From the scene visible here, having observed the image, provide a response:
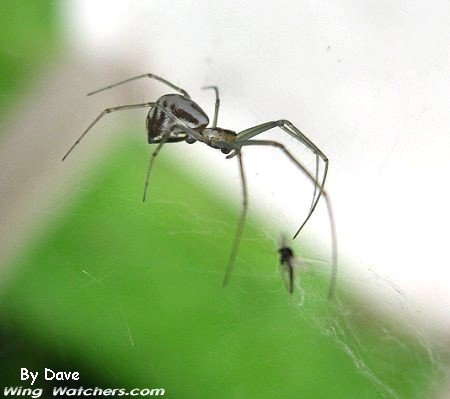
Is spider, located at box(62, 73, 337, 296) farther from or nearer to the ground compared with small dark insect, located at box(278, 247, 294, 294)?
farther from the ground

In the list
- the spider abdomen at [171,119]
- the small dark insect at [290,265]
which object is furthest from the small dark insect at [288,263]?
the spider abdomen at [171,119]

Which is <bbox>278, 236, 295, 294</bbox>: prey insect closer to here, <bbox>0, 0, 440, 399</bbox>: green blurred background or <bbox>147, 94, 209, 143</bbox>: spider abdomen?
<bbox>0, 0, 440, 399</bbox>: green blurred background

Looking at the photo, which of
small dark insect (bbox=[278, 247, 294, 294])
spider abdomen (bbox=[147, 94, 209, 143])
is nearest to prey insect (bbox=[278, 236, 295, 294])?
small dark insect (bbox=[278, 247, 294, 294])

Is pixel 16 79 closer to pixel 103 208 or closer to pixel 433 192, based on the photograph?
pixel 103 208

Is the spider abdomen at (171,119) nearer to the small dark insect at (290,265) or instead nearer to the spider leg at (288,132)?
the spider leg at (288,132)

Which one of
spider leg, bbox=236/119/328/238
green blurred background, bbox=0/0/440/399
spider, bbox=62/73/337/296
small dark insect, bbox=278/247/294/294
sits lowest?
green blurred background, bbox=0/0/440/399

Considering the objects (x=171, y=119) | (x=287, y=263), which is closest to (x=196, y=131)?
(x=171, y=119)

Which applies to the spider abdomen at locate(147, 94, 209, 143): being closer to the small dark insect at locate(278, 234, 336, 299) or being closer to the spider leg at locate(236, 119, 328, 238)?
the spider leg at locate(236, 119, 328, 238)
